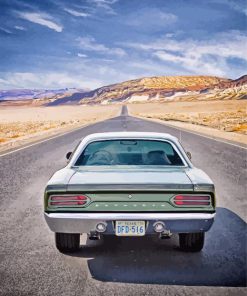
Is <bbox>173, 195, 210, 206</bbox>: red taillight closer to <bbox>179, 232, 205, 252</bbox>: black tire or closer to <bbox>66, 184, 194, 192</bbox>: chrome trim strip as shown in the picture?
<bbox>66, 184, 194, 192</bbox>: chrome trim strip

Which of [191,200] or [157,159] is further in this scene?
[157,159]

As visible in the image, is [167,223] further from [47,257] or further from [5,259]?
[5,259]

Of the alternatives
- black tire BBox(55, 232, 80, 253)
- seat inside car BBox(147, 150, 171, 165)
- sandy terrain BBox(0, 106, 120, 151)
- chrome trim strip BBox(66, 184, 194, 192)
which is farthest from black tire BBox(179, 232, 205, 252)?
sandy terrain BBox(0, 106, 120, 151)

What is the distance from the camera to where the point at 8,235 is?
5457 millimetres

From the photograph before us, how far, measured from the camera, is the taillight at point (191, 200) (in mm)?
4102

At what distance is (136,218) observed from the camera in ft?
13.1

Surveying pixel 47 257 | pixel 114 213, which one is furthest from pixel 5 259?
pixel 114 213

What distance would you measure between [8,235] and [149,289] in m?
2.45

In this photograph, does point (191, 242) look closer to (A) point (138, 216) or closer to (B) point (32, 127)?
(A) point (138, 216)

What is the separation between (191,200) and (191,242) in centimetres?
Answer: 78

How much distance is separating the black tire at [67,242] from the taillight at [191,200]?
4.14 feet

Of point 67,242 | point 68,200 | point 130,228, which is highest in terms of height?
point 68,200

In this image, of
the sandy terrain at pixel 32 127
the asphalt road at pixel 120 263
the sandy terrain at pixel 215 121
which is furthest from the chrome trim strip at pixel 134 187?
the sandy terrain at pixel 215 121

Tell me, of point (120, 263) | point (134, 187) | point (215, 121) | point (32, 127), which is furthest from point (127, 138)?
point (215, 121)
